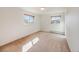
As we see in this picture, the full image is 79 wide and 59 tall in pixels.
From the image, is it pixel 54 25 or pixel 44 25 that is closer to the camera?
Result: pixel 54 25

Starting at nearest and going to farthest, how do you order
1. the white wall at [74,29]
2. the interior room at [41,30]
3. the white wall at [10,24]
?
the white wall at [74,29], the interior room at [41,30], the white wall at [10,24]

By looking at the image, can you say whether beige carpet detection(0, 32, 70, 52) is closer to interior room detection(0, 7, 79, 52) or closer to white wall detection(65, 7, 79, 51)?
interior room detection(0, 7, 79, 52)

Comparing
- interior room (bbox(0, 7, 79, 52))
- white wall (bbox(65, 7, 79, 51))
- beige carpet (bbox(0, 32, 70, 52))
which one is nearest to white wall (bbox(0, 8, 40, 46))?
interior room (bbox(0, 7, 79, 52))

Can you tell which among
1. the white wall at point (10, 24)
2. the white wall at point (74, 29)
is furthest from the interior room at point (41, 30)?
the white wall at point (74, 29)

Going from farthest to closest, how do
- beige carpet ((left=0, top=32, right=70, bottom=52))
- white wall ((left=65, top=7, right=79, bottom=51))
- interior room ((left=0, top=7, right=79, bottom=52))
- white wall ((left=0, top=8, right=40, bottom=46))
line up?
white wall ((left=0, top=8, right=40, bottom=46)) < interior room ((left=0, top=7, right=79, bottom=52)) < beige carpet ((left=0, top=32, right=70, bottom=52)) < white wall ((left=65, top=7, right=79, bottom=51))

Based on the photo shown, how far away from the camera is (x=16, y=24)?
12.0 feet

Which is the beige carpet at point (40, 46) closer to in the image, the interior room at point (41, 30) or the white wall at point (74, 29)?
the interior room at point (41, 30)

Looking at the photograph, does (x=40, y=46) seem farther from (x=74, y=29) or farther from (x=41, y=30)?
(x=74, y=29)

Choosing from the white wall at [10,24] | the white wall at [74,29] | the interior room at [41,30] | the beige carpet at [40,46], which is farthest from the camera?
the white wall at [10,24]
